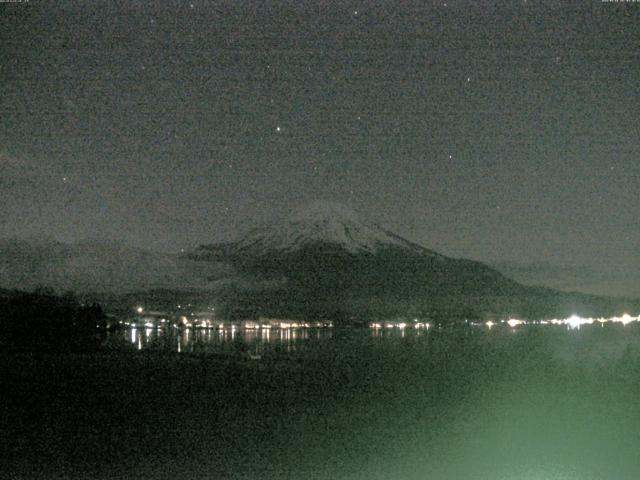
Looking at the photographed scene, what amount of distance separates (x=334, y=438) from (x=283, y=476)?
10.8 ft

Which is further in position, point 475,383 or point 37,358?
point 37,358

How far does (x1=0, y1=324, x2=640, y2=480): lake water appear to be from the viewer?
37.3 ft

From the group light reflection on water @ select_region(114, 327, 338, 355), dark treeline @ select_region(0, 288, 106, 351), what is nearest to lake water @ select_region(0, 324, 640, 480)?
light reflection on water @ select_region(114, 327, 338, 355)

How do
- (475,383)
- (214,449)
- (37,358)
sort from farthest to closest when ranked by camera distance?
1. (37,358)
2. (475,383)
3. (214,449)

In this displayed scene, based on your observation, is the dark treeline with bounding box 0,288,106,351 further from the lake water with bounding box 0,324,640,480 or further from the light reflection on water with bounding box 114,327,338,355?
the lake water with bounding box 0,324,640,480

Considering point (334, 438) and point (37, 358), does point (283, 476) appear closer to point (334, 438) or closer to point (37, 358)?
point (334, 438)

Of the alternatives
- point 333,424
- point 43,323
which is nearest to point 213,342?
point 43,323

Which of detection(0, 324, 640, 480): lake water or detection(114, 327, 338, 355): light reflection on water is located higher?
detection(114, 327, 338, 355): light reflection on water

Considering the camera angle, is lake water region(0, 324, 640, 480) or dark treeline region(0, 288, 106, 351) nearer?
lake water region(0, 324, 640, 480)

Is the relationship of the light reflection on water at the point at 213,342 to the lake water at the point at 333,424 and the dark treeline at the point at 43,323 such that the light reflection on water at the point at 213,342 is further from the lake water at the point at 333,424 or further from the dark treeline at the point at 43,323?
the lake water at the point at 333,424

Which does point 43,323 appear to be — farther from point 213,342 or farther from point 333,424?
point 333,424

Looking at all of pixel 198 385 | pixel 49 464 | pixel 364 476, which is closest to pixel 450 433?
pixel 364 476

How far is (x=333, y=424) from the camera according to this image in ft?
51.5

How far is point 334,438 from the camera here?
1402cm
